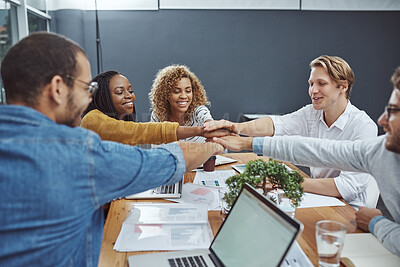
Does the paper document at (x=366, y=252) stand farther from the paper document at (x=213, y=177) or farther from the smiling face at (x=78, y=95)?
the smiling face at (x=78, y=95)

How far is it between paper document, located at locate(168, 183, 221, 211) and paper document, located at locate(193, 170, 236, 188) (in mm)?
68

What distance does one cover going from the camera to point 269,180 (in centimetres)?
122

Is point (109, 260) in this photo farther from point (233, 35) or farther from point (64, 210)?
point (233, 35)

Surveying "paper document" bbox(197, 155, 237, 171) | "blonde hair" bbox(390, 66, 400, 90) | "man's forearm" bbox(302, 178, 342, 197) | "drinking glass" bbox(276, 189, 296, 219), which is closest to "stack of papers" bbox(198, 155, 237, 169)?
"paper document" bbox(197, 155, 237, 171)

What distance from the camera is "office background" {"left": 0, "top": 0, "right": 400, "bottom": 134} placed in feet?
15.5

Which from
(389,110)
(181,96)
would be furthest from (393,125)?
(181,96)

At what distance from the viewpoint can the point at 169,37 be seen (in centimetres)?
478

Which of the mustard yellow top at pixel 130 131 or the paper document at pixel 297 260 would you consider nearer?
the paper document at pixel 297 260

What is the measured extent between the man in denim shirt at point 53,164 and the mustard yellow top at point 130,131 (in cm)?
104

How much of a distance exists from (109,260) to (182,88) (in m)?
2.16

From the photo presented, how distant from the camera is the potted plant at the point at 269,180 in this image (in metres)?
1.17

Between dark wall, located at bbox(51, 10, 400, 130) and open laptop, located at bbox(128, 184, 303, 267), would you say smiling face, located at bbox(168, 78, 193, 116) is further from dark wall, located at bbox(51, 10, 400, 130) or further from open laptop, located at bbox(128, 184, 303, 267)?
open laptop, located at bbox(128, 184, 303, 267)

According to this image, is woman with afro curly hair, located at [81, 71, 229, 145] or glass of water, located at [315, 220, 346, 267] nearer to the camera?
glass of water, located at [315, 220, 346, 267]

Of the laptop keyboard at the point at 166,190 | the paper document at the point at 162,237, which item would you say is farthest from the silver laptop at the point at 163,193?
the paper document at the point at 162,237
